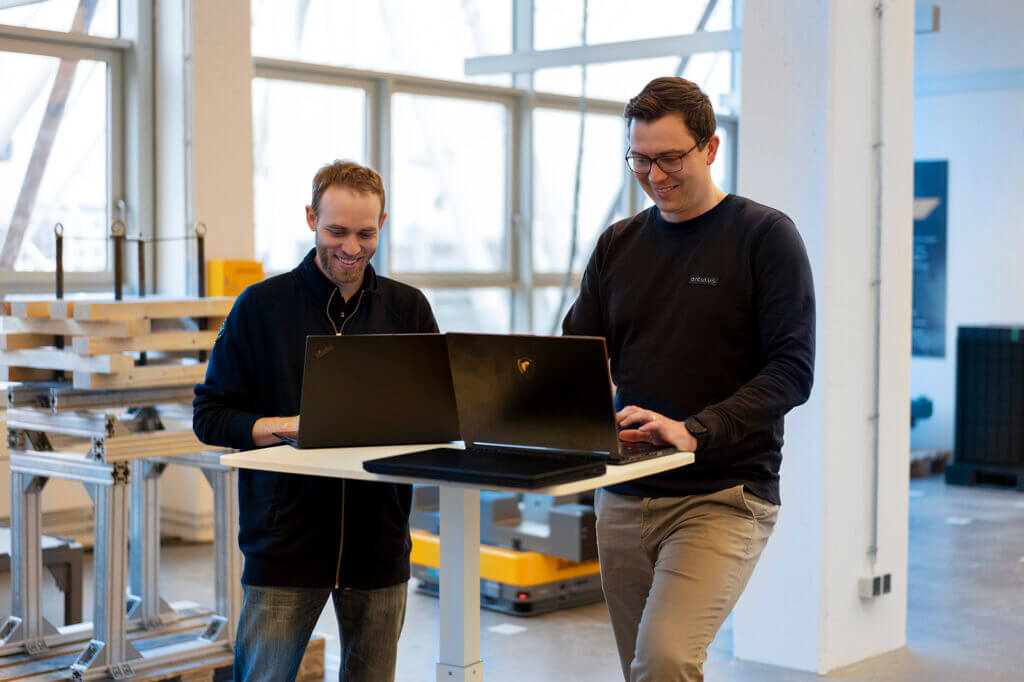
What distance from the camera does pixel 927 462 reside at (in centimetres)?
871

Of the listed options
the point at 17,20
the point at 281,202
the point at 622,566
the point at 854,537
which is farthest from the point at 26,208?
the point at 622,566

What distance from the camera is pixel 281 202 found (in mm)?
6926

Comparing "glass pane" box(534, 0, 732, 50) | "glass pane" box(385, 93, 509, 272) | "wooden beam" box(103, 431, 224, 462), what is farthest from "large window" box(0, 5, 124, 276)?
"glass pane" box(534, 0, 732, 50)

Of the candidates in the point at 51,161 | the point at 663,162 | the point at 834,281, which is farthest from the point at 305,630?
the point at 51,161

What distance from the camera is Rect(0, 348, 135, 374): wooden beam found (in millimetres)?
3686

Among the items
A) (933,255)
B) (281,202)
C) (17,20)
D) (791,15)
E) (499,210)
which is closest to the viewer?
(791,15)

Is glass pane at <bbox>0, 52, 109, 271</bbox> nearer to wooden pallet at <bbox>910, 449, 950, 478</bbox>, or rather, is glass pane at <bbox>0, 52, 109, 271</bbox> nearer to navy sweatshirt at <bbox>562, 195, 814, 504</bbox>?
navy sweatshirt at <bbox>562, 195, 814, 504</bbox>

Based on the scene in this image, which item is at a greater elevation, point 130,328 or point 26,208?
point 26,208

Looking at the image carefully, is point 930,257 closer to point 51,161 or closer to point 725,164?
point 725,164

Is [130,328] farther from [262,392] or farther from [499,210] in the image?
[499,210]

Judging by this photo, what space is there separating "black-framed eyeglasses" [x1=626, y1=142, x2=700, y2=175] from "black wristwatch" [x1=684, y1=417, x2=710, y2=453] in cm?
45

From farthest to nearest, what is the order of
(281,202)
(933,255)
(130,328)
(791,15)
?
(933,255) < (281,202) < (791,15) < (130,328)

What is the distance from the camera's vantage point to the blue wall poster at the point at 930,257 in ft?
29.9

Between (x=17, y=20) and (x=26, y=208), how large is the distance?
860 millimetres
